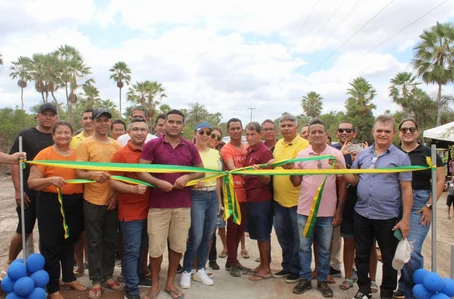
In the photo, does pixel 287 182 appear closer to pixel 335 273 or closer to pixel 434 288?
pixel 335 273

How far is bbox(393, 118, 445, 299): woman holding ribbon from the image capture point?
3.71 metres

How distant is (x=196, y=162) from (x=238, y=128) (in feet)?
3.44

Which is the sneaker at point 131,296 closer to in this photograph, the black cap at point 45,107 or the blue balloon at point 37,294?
the blue balloon at point 37,294

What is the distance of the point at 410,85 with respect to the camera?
3219cm

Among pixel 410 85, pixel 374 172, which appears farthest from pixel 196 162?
pixel 410 85

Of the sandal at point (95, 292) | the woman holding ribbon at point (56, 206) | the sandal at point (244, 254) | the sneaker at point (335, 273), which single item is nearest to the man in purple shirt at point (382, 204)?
the sneaker at point (335, 273)

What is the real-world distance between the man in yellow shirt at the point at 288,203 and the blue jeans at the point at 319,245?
0.26 metres

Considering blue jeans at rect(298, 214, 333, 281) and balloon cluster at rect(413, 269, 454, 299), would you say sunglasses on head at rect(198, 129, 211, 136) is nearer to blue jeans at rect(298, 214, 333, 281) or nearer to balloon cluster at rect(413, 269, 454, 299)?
blue jeans at rect(298, 214, 333, 281)

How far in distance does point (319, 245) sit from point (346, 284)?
721 millimetres

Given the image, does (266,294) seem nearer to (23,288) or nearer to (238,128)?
(238,128)

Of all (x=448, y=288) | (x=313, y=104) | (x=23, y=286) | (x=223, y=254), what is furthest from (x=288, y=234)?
(x=313, y=104)

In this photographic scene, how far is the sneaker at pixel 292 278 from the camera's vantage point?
444 cm

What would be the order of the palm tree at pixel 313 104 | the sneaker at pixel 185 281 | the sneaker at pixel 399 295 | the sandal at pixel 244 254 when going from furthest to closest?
1. the palm tree at pixel 313 104
2. the sandal at pixel 244 254
3. the sneaker at pixel 185 281
4. the sneaker at pixel 399 295

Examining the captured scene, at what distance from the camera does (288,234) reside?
15.0 ft
